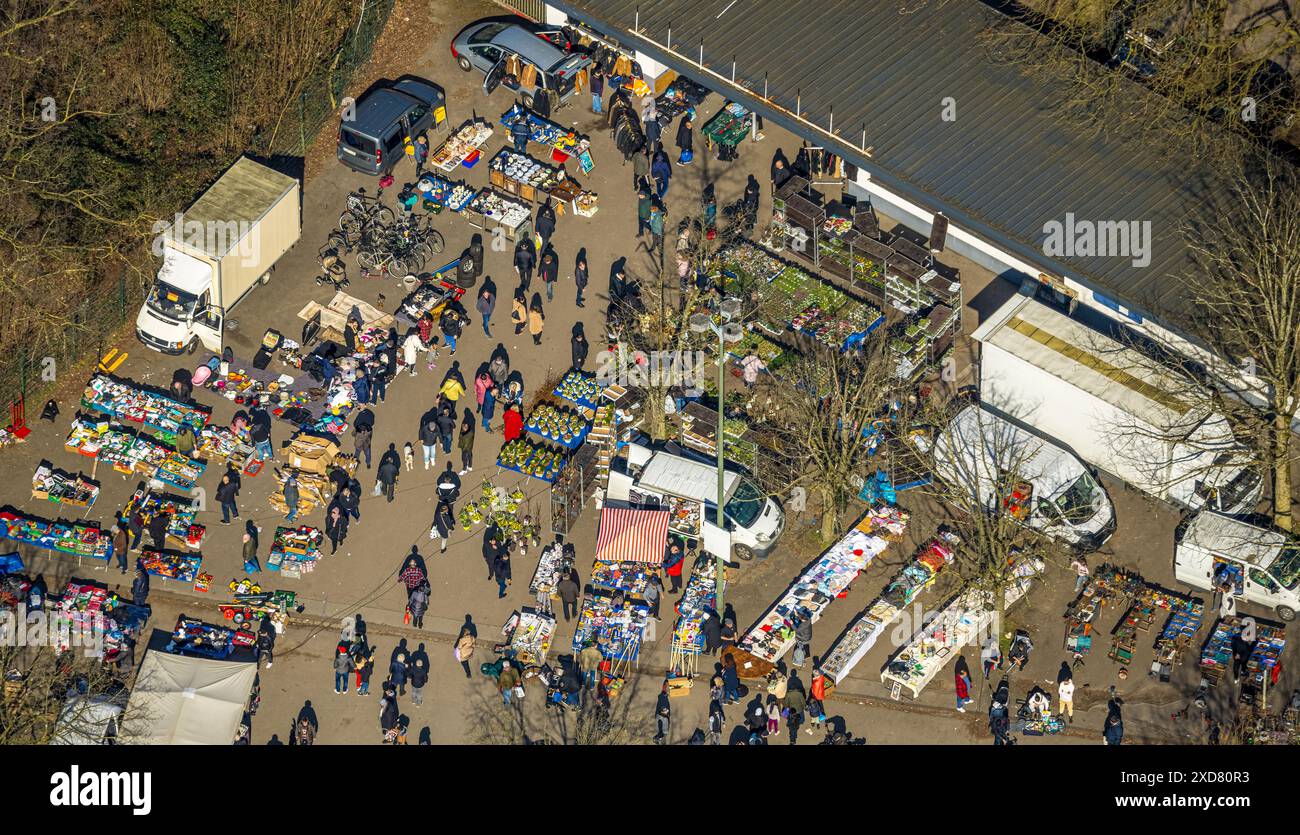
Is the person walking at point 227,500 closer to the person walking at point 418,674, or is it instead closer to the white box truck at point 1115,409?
the person walking at point 418,674

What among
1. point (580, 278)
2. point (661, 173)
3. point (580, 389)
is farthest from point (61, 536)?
point (661, 173)

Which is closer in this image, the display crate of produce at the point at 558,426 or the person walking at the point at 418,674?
the person walking at the point at 418,674

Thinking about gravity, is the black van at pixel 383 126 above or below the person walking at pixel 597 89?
below

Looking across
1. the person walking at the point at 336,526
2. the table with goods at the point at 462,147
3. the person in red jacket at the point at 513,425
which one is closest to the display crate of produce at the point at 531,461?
the person in red jacket at the point at 513,425

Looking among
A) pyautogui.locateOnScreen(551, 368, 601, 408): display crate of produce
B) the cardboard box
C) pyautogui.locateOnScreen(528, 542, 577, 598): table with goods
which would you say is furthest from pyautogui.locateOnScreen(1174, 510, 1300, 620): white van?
the cardboard box

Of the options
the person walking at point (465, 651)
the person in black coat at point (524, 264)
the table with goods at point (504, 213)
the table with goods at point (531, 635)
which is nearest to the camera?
the person walking at point (465, 651)

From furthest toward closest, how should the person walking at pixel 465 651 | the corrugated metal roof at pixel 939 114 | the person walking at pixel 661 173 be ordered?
the person walking at pixel 661 173
the corrugated metal roof at pixel 939 114
the person walking at pixel 465 651

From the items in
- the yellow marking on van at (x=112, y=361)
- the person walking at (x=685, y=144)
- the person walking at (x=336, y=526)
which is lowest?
the person walking at (x=336, y=526)

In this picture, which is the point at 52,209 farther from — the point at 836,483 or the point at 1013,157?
the point at 1013,157

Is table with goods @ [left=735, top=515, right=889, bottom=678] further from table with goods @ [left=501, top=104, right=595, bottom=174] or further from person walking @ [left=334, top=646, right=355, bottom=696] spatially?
table with goods @ [left=501, top=104, right=595, bottom=174]
